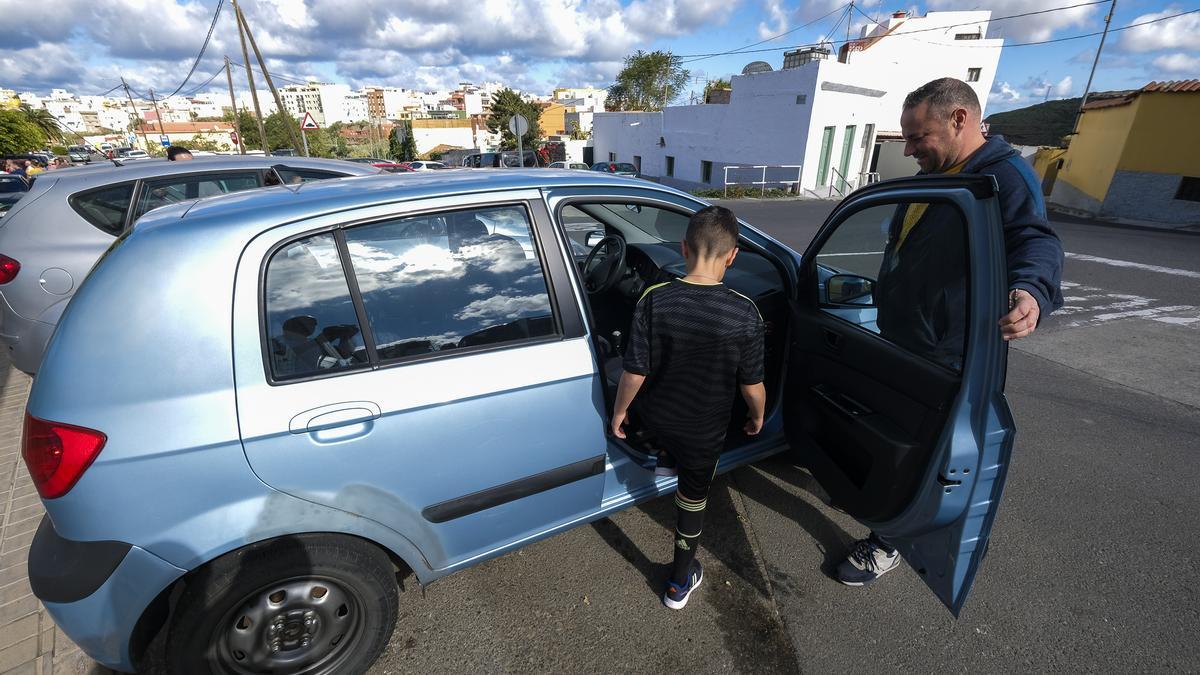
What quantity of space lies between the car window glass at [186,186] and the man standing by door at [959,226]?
434cm

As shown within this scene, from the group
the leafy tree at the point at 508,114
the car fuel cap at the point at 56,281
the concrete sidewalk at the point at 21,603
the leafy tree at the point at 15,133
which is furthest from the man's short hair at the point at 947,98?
the leafy tree at the point at 15,133

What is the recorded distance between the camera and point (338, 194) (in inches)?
69.3

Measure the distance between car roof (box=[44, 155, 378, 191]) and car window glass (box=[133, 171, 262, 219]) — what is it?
6 cm

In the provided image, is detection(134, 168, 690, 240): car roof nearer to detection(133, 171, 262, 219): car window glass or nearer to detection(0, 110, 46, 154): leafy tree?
detection(133, 171, 262, 219): car window glass

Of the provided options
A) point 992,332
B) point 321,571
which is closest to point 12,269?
point 321,571

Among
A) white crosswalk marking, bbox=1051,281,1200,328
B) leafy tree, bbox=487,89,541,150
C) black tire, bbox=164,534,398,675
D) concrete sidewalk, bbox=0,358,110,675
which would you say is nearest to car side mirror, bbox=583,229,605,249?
black tire, bbox=164,534,398,675

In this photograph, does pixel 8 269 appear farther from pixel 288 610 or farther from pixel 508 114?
pixel 508 114

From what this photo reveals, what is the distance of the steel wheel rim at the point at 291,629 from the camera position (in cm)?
165

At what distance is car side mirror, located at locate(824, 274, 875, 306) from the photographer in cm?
253

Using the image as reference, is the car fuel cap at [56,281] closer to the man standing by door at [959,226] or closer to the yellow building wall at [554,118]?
the man standing by door at [959,226]

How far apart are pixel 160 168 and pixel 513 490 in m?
4.18

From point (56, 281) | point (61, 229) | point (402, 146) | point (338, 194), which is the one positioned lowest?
point (402, 146)

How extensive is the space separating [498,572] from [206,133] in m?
90.0

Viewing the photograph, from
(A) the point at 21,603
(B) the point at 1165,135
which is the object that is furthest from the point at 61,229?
(B) the point at 1165,135
